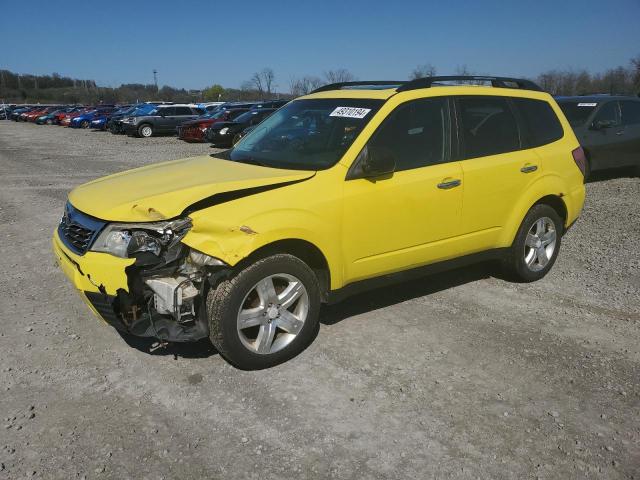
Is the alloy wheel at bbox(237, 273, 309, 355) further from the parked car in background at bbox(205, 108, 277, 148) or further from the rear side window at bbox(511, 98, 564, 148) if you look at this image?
the parked car in background at bbox(205, 108, 277, 148)

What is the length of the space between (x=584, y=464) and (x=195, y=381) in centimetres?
228

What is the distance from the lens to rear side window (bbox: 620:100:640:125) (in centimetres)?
1058

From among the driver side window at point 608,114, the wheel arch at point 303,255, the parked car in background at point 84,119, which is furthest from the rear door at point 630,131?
the parked car in background at point 84,119

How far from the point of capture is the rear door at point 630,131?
1048 cm

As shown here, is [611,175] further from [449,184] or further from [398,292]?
[449,184]

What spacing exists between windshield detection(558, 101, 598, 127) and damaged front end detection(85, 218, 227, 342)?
9.17 metres

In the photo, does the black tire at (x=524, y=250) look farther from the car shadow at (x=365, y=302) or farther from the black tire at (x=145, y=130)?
the black tire at (x=145, y=130)

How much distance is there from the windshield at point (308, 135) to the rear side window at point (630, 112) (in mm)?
8265

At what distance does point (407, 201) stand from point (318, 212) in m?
0.79

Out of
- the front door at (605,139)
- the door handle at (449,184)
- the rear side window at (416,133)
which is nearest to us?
the rear side window at (416,133)

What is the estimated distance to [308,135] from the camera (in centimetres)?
443

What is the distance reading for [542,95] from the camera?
538 cm

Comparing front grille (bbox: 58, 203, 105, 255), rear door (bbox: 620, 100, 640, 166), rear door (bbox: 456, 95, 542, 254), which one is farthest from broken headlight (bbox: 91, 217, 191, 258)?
rear door (bbox: 620, 100, 640, 166)

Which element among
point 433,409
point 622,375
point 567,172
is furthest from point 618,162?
point 433,409
